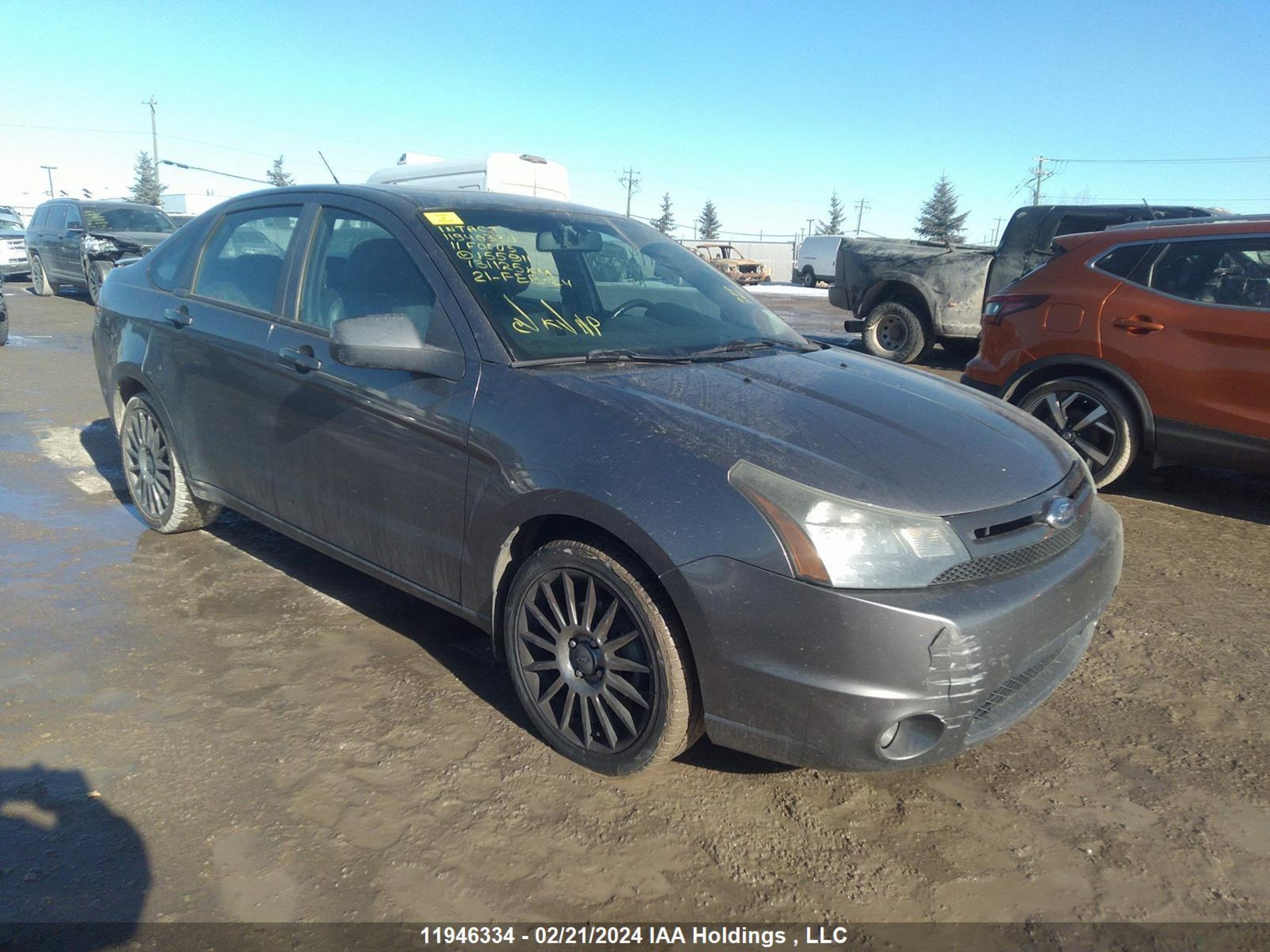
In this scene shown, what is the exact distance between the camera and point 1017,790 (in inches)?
108

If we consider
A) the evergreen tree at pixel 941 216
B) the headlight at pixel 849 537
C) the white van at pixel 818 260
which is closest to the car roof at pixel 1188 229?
the headlight at pixel 849 537

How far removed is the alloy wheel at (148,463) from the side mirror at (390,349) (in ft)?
6.45

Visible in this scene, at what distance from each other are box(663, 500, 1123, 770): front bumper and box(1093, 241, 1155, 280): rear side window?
3.77 m

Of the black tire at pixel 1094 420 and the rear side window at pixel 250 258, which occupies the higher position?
the rear side window at pixel 250 258

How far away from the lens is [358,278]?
137 inches

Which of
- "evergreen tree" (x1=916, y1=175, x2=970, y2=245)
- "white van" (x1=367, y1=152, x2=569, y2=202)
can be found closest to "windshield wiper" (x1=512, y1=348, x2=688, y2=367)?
"white van" (x1=367, y1=152, x2=569, y2=202)

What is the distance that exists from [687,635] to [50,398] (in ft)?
26.0

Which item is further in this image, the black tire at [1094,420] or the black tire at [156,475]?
the black tire at [1094,420]

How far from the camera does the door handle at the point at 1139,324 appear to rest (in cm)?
527

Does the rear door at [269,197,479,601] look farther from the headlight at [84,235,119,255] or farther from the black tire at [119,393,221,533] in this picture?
the headlight at [84,235,119,255]

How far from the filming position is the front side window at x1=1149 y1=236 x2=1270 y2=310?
502 cm

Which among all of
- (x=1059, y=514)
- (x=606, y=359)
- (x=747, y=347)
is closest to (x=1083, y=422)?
(x=747, y=347)

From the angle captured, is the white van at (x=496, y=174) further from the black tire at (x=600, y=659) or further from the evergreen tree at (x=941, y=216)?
the evergreen tree at (x=941, y=216)

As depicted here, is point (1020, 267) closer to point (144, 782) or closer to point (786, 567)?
point (786, 567)
